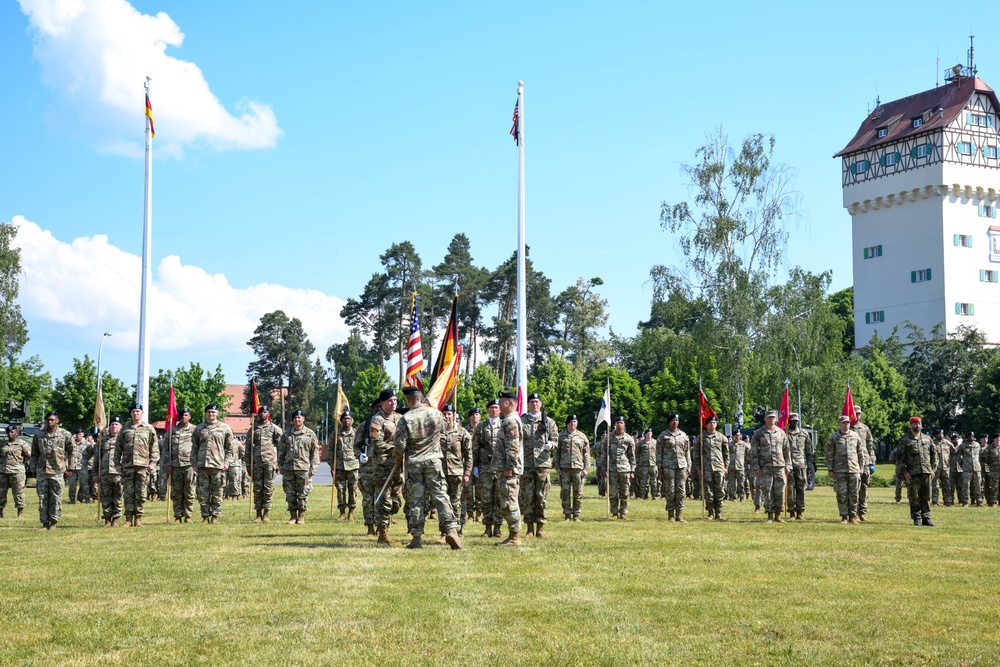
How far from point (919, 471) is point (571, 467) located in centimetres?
715

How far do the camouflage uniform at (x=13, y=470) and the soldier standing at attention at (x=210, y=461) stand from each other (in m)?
5.47

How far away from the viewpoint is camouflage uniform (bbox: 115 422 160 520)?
2058 cm

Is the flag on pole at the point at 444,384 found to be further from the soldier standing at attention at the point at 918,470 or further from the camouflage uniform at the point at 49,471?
the soldier standing at attention at the point at 918,470

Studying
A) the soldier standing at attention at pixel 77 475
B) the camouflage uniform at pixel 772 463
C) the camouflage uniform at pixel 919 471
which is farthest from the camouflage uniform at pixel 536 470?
the soldier standing at attention at pixel 77 475

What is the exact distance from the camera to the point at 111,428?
2216 cm

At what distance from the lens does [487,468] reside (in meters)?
17.7

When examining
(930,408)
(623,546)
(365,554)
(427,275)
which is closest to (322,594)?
(365,554)

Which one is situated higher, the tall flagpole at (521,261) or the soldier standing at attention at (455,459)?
the tall flagpole at (521,261)

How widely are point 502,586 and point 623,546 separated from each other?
16.1 feet

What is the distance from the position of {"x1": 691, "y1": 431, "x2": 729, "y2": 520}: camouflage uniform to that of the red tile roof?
6234 centimetres

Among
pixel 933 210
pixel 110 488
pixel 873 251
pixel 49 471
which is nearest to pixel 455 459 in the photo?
pixel 110 488

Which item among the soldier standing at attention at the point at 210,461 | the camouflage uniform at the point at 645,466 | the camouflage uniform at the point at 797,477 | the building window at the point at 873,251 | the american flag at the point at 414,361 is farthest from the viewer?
the building window at the point at 873,251

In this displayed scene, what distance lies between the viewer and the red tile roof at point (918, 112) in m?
79.0

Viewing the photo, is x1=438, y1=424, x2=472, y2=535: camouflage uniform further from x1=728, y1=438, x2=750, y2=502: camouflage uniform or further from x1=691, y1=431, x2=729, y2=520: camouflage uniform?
x1=728, y1=438, x2=750, y2=502: camouflage uniform
